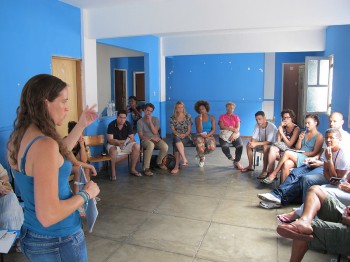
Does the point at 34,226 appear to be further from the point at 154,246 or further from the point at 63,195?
the point at 154,246

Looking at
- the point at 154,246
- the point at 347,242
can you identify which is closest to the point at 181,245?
the point at 154,246

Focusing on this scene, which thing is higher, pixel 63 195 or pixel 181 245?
pixel 63 195

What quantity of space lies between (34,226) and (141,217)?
7.82 ft

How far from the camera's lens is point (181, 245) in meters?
2.89

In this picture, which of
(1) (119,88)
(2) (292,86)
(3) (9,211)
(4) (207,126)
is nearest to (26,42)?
(3) (9,211)

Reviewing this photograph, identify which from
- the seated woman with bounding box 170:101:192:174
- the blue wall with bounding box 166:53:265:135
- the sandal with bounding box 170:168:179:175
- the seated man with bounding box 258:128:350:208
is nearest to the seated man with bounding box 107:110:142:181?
the sandal with bounding box 170:168:179:175

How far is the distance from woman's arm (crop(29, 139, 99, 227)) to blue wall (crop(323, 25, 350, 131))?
15.1ft

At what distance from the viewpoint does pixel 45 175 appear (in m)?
1.08

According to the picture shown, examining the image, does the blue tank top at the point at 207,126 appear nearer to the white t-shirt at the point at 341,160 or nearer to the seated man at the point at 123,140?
the seated man at the point at 123,140

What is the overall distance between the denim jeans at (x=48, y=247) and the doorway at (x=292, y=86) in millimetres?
8903

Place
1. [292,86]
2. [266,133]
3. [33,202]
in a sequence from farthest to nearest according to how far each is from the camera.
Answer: [292,86], [266,133], [33,202]

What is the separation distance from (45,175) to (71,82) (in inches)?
164

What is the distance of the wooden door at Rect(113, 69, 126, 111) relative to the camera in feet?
31.3

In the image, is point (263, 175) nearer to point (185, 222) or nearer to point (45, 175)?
point (185, 222)
